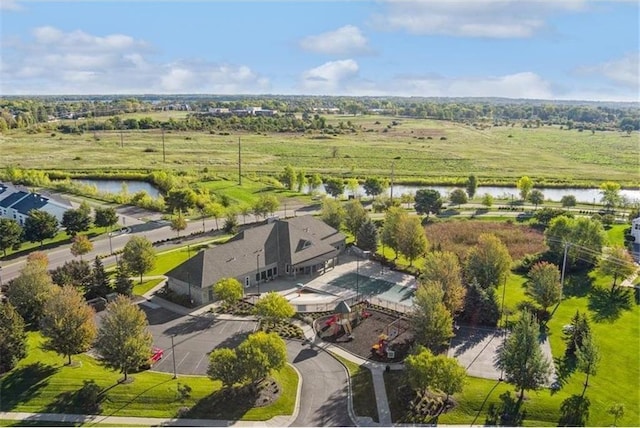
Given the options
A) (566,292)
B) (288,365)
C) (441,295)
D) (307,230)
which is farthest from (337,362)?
(566,292)

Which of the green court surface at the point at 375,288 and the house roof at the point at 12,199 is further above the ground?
the house roof at the point at 12,199

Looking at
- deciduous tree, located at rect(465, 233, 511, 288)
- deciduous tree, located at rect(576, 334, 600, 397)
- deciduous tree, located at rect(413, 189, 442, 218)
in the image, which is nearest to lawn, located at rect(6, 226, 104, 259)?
deciduous tree, located at rect(413, 189, 442, 218)

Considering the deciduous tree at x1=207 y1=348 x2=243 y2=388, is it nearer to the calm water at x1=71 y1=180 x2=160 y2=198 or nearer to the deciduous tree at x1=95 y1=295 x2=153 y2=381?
the deciduous tree at x1=95 y1=295 x2=153 y2=381

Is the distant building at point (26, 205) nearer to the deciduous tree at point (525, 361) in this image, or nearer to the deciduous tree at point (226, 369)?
the deciduous tree at point (226, 369)

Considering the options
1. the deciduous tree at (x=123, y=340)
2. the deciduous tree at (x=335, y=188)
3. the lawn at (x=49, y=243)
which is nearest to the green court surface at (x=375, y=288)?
the deciduous tree at (x=123, y=340)

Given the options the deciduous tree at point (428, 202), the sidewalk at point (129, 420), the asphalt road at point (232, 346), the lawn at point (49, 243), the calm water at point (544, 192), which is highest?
the deciduous tree at point (428, 202)
